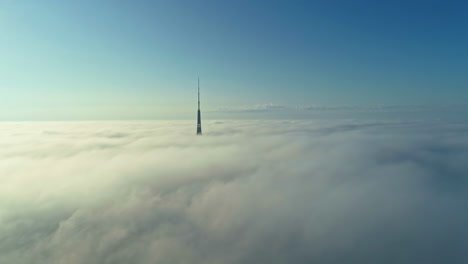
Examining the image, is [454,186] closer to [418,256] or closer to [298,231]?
[418,256]

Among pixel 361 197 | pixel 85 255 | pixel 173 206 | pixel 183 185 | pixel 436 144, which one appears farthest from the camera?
pixel 436 144

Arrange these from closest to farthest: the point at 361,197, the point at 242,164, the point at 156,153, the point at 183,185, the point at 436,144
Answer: the point at 361,197 → the point at 183,185 → the point at 242,164 → the point at 436,144 → the point at 156,153

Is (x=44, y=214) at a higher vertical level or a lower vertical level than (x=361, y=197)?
lower

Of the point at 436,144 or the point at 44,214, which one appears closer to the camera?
the point at 44,214

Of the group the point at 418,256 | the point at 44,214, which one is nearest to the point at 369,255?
the point at 418,256

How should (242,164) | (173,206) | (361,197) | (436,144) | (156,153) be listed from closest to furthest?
(361,197) → (173,206) → (242,164) → (436,144) → (156,153)

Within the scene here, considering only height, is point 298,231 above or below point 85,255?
above

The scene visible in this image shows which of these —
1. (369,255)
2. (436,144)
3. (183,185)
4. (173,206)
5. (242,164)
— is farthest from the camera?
(436,144)

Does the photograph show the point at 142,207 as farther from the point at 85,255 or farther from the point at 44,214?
the point at 44,214

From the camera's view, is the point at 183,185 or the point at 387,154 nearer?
the point at 183,185

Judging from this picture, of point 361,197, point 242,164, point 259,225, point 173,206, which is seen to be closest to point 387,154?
point 361,197
